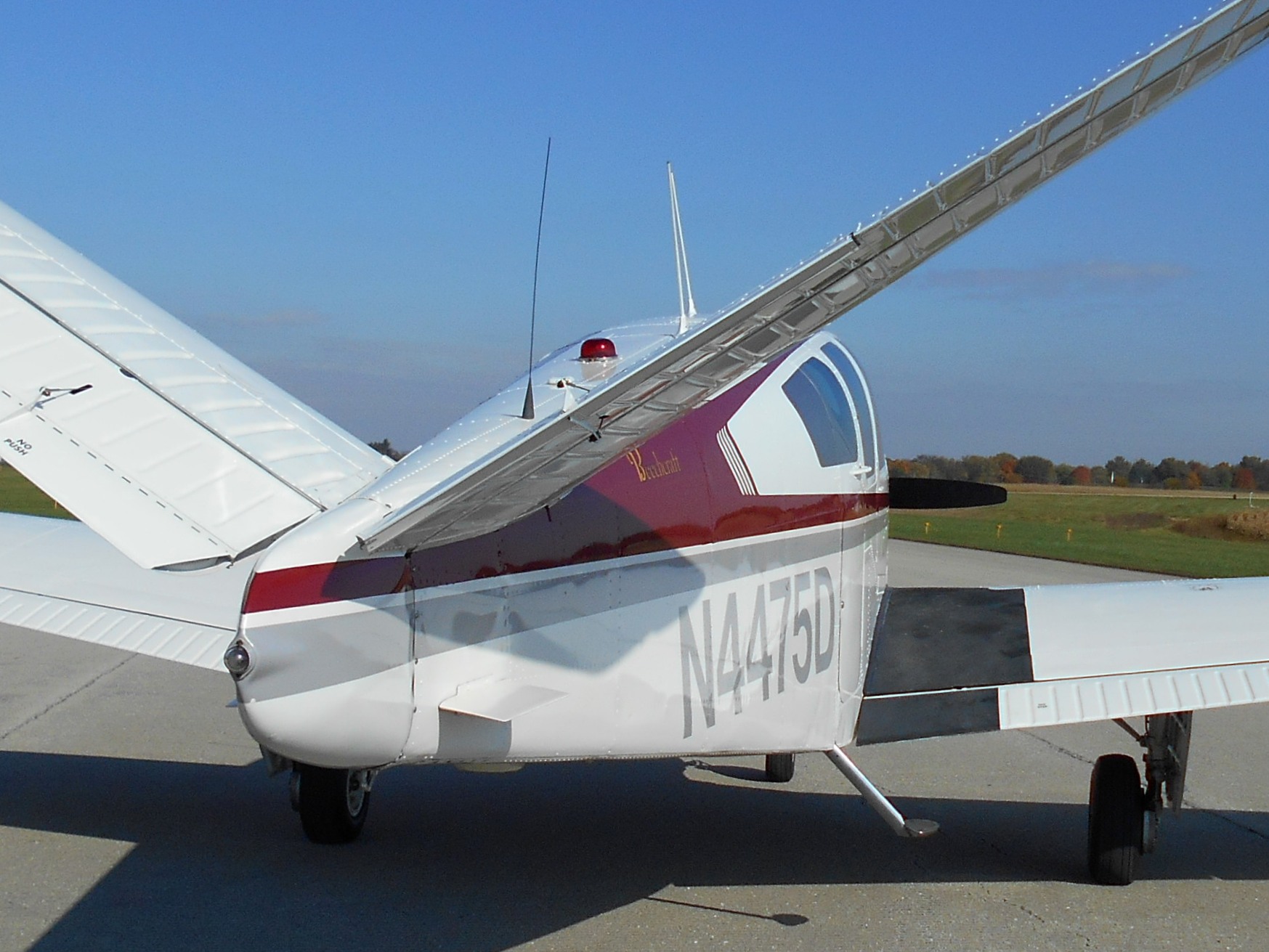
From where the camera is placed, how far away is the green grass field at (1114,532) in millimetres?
27797

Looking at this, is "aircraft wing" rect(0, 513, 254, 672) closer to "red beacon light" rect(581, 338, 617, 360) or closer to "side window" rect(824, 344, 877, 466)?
"red beacon light" rect(581, 338, 617, 360)

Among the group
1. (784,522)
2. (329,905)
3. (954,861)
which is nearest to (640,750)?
(784,522)

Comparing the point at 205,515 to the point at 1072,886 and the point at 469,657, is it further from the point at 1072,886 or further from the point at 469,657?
the point at 1072,886

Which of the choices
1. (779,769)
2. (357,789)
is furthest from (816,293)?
(779,769)

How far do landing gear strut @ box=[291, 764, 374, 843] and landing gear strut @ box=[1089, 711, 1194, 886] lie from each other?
350cm

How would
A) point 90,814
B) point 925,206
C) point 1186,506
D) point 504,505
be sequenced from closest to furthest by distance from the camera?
point 925,206 < point 504,505 < point 90,814 < point 1186,506

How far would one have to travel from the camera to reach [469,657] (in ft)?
13.4

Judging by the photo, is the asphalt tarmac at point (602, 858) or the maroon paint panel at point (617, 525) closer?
the maroon paint panel at point (617, 525)

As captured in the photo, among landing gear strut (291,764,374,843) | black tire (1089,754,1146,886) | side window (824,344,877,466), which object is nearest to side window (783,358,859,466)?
side window (824,344,877,466)

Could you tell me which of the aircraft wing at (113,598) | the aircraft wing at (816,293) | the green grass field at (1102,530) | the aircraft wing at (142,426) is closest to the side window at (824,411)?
the aircraft wing at (142,426)

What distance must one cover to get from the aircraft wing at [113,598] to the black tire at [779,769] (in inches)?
135

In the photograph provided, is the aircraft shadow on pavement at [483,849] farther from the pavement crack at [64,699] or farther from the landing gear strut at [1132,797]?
the pavement crack at [64,699]

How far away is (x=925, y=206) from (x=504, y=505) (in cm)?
159

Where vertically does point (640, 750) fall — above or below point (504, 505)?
below
